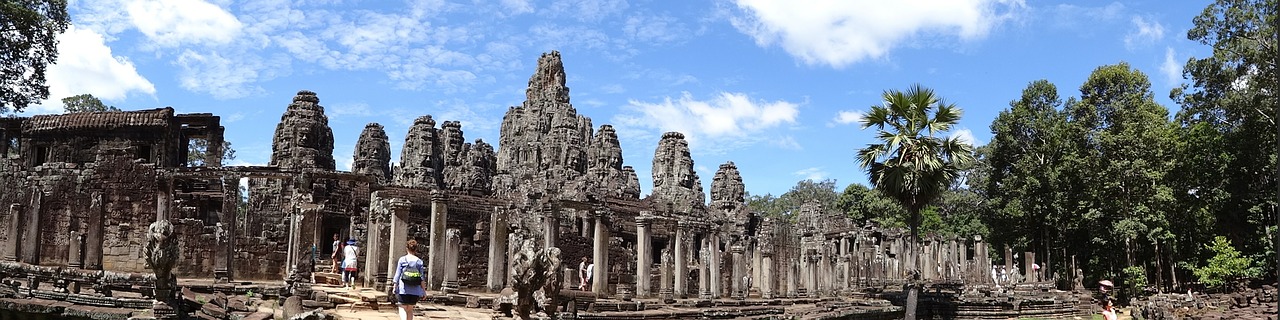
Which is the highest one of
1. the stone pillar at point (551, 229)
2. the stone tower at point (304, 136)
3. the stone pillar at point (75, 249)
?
the stone tower at point (304, 136)

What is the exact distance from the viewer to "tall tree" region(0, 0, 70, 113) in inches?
1045

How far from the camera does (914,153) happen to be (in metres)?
17.6

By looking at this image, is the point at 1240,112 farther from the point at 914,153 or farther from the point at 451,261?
the point at 451,261

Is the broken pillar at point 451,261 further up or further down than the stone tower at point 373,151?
further down

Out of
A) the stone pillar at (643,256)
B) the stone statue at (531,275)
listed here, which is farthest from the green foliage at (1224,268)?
the stone statue at (531,275)

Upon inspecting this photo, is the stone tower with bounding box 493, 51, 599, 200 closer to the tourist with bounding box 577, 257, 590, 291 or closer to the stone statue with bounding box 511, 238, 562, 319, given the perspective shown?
the tourist with bounding box 577, 257, 590, 291

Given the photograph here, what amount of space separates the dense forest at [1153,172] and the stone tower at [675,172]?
13.1 meters

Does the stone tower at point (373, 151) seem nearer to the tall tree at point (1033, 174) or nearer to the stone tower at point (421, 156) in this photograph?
the stone tower at point (421, 156)

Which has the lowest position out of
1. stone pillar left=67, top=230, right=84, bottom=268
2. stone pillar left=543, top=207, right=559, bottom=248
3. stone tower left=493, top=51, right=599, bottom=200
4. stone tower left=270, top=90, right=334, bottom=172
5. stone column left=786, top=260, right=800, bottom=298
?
stone column left=786, top=260, right=800, bottom=298

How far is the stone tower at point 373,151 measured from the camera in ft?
121

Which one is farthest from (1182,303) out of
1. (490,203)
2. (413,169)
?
(413,169)

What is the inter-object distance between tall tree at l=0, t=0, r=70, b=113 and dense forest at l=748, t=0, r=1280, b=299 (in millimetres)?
33913

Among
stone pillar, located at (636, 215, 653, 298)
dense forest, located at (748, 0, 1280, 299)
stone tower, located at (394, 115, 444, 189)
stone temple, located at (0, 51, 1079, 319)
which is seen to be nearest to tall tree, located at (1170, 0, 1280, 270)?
dense forest, located at (748, 0, 1280, 299)

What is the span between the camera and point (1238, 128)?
2980cm
